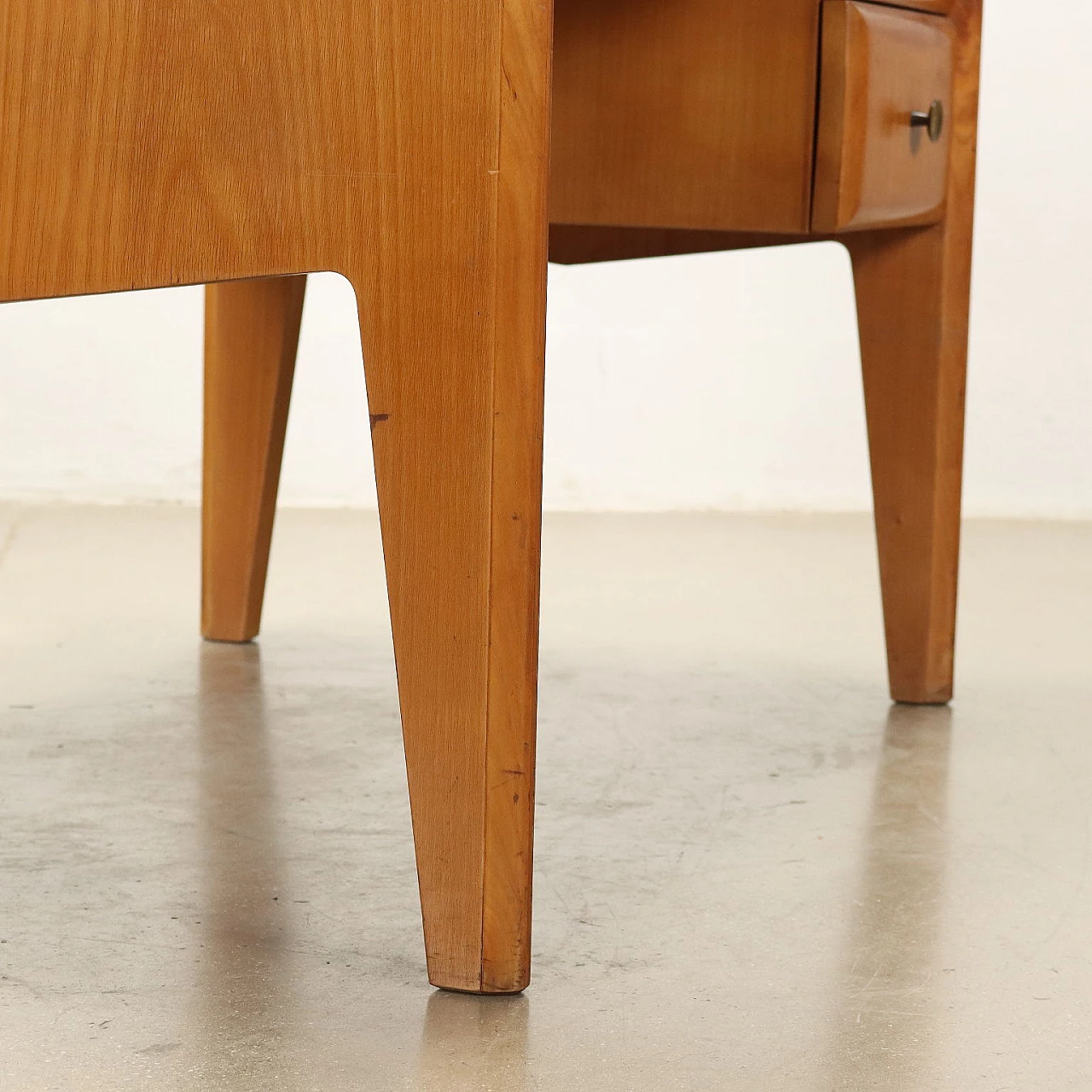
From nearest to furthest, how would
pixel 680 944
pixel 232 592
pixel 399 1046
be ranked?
pixel 399 1046, pixel 680 944, pixel 232 592

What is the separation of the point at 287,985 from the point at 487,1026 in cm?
9

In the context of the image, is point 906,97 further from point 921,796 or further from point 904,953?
point 904,953

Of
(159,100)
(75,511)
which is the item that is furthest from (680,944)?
(75,511)

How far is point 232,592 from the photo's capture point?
4.58ft

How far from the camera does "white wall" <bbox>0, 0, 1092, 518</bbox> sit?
7.69 feet

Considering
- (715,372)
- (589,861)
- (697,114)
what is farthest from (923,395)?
(715,372)

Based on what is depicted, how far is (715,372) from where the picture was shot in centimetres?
242

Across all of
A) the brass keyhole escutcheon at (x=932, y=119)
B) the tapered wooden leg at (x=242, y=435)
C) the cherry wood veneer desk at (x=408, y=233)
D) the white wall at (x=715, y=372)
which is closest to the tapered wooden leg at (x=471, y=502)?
the cherry wood veneer desk at (x=408, y=233)

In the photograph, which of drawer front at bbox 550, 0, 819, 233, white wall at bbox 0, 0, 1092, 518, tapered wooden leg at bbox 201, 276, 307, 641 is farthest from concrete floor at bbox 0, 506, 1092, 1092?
white wall at bbox 0, 0, 1092, 518

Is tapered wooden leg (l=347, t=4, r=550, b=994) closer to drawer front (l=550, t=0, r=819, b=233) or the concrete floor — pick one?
the concrete floor

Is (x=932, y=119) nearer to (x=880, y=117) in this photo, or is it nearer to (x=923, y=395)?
(x=880, y=117)

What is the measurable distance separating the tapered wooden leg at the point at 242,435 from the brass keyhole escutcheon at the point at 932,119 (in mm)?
514

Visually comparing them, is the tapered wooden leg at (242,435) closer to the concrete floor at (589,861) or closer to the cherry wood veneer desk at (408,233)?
the concrete floor at (589,861)

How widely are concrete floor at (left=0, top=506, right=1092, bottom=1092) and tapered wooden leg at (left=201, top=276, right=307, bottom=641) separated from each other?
2.2 inches
